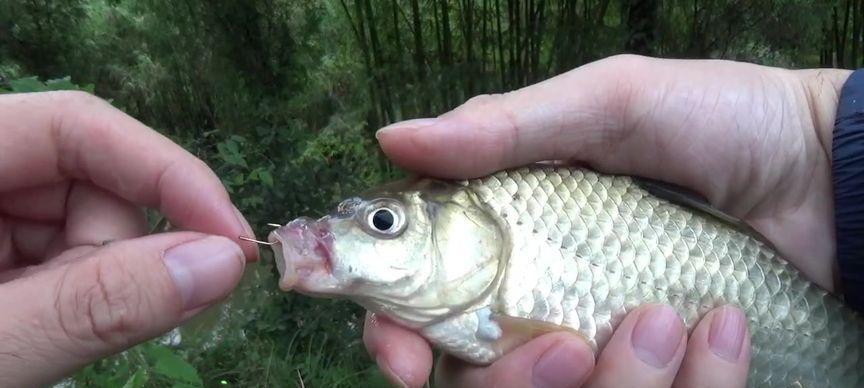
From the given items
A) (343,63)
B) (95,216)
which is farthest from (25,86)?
(343,63)

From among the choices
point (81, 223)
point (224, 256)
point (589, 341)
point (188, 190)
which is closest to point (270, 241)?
point (224, 256)

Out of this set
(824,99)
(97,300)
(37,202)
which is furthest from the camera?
(824,99)

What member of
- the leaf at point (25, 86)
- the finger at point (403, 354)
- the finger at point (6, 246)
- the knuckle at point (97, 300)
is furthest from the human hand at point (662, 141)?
the leaf at point (25, 86)

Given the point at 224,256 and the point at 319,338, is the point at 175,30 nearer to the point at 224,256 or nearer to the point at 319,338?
the point at 319,338

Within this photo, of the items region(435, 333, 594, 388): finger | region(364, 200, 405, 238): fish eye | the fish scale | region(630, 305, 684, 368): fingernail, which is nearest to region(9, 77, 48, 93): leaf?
region(364, 200, 405, 238): fish eye

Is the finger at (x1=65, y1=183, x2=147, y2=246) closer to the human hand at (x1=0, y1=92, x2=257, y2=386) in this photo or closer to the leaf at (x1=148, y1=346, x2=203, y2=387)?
the human hand at (x1=0, y1=92, x2=257, y2=386)

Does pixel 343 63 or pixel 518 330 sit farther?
pixel 343 63

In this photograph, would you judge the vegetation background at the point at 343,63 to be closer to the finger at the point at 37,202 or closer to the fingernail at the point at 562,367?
the finger at the point at 37,202

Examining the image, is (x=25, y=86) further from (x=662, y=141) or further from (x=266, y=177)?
(x=662, y=141)
